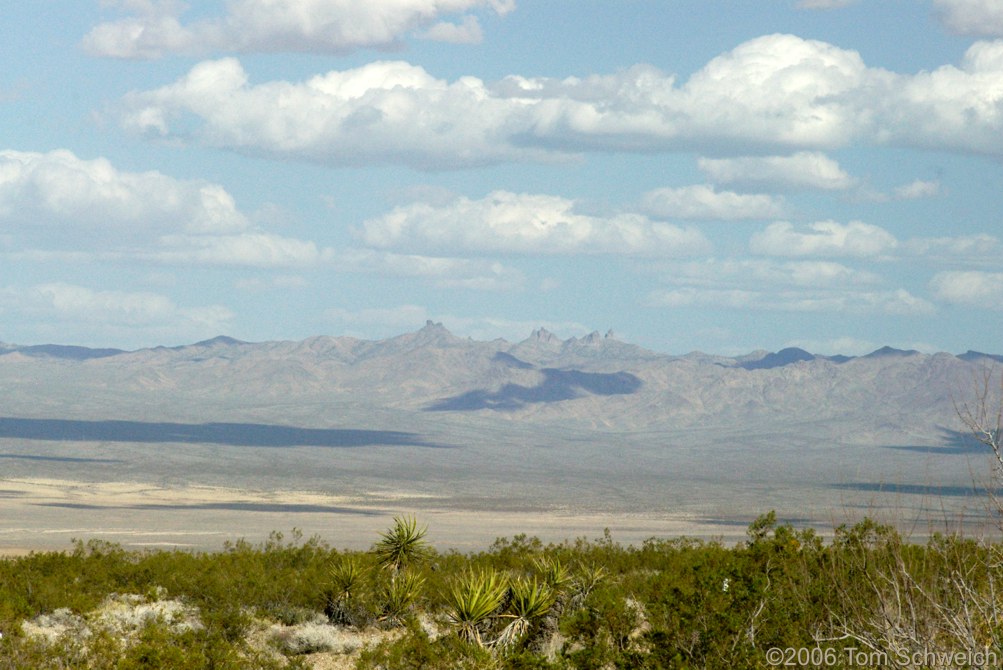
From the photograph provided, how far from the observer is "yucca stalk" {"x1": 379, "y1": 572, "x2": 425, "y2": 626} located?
2122 centimetres

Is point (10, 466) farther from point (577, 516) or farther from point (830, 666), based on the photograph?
point (830, 666)

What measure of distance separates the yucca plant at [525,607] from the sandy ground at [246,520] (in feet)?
122

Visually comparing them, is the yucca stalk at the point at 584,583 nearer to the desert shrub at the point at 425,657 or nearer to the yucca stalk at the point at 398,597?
the yucca stalk at the point at 398,597

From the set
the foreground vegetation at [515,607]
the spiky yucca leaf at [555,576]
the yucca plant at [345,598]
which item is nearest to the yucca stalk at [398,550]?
the foreground vegetation at [515,607]

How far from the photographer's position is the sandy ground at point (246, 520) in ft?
207

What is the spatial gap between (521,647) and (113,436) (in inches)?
6166

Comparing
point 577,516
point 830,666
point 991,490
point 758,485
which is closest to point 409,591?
point 830,666

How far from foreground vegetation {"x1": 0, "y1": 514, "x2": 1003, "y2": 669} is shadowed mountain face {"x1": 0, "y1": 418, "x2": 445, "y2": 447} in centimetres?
14367

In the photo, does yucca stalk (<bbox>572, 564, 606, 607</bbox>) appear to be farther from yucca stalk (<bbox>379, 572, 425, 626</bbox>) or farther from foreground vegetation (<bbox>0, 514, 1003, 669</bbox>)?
yucca stalk (<bbox>379, 572, 425, 626</bbox>)

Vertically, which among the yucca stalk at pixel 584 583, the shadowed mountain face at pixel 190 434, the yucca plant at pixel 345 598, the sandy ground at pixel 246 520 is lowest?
the sandy ground at pixel 246 520

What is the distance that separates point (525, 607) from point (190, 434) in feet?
534

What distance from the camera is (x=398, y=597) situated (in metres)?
21.2

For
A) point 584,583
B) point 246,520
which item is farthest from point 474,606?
point 246,520

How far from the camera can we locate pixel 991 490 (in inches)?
435
